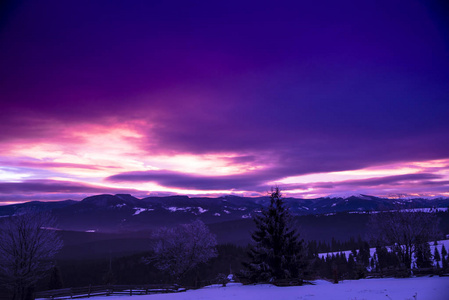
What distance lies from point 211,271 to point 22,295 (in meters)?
118

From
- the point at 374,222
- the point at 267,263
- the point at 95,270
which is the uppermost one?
the point at 374,222

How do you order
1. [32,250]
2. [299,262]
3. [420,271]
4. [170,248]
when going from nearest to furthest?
[420,271]
[299,262]
[32,250]
[170,248]

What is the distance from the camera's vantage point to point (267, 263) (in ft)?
129

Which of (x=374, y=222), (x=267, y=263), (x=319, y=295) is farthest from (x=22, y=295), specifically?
(x=374, y=222)

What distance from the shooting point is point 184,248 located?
64938 mm

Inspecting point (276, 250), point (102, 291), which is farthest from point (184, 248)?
point (276, 250)

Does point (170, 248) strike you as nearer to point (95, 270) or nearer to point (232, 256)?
point (232, 256)

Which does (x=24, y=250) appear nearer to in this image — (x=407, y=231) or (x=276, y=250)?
(x=276, y=250)

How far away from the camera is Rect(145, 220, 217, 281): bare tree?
64.4m

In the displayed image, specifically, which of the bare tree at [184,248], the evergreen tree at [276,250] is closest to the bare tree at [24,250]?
the bare tree at [184,248]

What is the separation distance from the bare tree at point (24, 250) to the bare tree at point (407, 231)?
50.3 metres

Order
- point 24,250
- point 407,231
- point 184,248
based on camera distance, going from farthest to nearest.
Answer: point 184,248 < point 407,231 < point 24,250

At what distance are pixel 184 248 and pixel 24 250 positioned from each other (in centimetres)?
3106

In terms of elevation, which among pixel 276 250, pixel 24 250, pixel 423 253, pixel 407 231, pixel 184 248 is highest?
pixel 407 231
